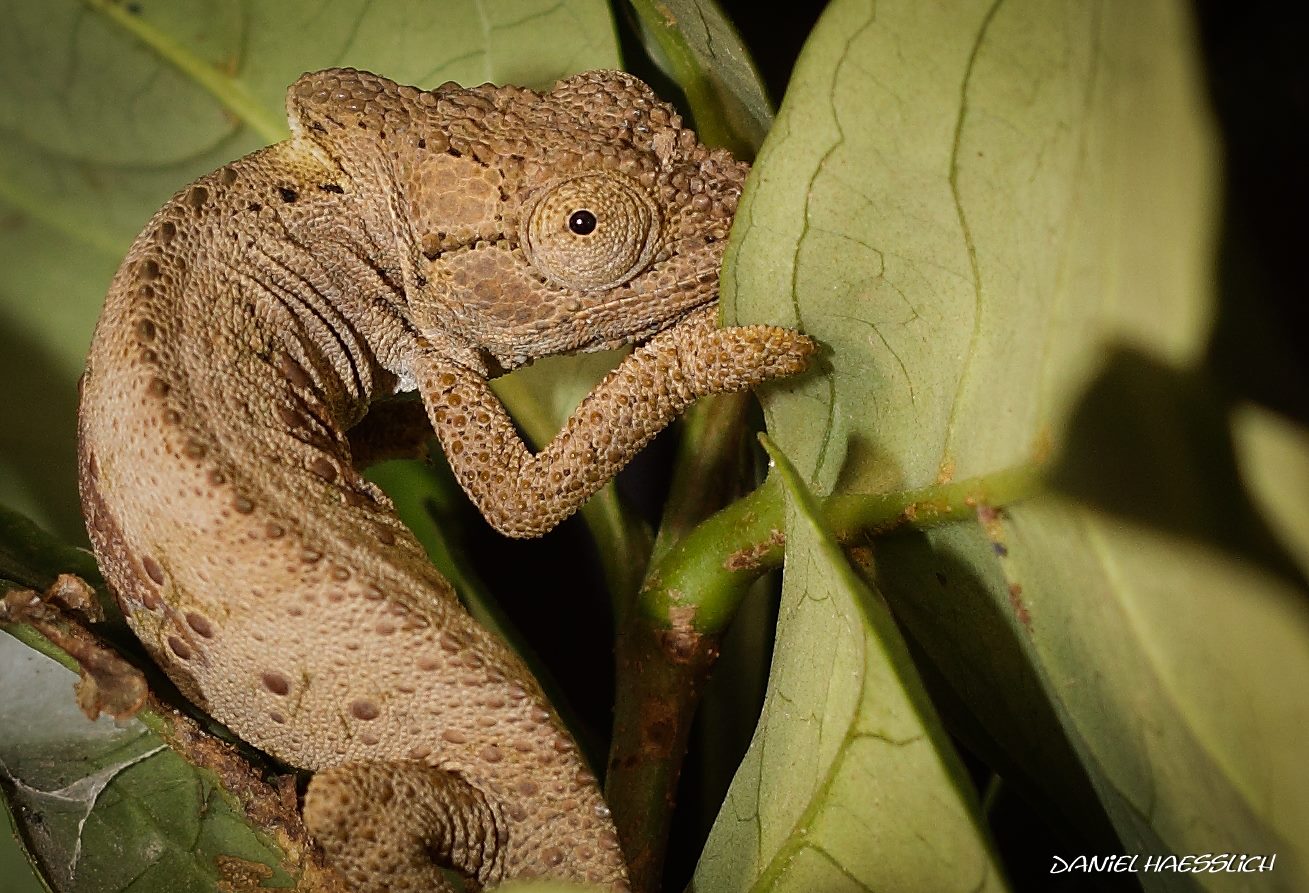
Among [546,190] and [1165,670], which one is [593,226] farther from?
[1165,670]

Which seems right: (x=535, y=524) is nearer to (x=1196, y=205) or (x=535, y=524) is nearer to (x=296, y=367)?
(x=296, y=367)

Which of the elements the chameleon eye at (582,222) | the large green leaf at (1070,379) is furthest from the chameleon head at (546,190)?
the large green leaf at (1070,379)

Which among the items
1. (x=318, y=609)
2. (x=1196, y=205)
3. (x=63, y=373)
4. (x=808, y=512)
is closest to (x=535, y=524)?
(x=318, y=609)

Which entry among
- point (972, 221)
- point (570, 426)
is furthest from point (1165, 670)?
point (570, 426)

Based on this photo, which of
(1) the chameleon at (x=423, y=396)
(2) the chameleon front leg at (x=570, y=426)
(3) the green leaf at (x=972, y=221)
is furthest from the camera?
(2) the chameleon front leg at (x=570, y=426)

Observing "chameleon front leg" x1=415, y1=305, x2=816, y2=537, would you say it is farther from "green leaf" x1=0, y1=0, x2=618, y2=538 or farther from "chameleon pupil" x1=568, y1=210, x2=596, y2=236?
"green leaf" x1=0, y1=0, x2=618, y2=538

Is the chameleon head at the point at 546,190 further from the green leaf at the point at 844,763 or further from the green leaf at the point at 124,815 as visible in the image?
the green leaf at the point at 124,815
